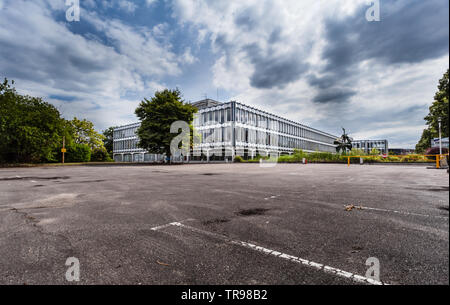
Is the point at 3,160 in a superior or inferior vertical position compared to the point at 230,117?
inferior

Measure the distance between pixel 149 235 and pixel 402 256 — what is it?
9.81 ft

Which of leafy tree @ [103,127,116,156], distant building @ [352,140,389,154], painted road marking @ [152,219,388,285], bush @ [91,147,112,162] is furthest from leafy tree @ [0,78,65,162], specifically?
distant building @ [352,140,389,154]

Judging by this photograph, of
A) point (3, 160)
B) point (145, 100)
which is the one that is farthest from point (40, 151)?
point (145, 100)

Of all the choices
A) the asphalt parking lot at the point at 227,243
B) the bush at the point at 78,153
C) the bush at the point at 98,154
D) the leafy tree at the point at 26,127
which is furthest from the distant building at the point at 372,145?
the asphalt parking lot at the point at 227,243

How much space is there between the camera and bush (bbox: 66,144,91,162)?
4755 cm

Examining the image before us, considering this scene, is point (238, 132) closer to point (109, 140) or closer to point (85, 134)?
point (85, 134)

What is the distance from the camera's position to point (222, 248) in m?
2.54

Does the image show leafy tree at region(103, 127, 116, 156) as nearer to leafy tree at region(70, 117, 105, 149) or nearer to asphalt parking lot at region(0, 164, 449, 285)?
leafy tree at region(70, 117, 105, 149)

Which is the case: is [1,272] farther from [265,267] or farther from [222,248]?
[265,267]

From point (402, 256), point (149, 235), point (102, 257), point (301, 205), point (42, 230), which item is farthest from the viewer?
point (301, 205)

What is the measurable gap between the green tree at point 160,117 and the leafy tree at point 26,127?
1299 cm

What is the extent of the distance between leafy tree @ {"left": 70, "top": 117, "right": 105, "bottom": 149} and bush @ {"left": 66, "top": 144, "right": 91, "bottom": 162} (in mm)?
4333

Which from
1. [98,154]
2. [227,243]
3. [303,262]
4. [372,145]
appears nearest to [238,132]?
[98,154]

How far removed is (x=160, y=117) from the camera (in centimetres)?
3547
